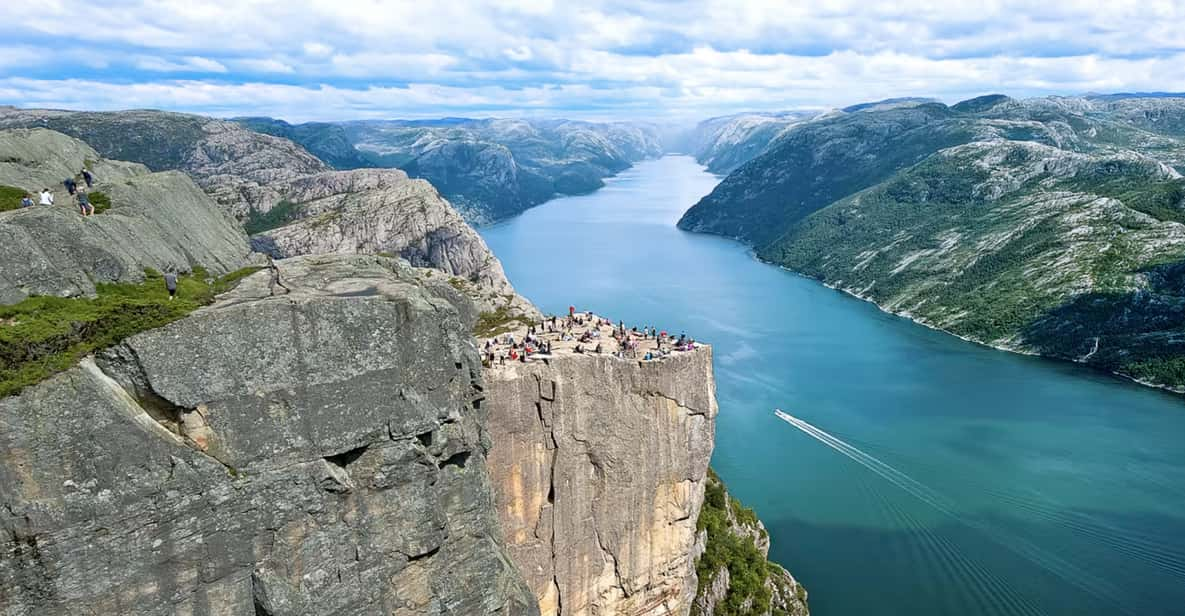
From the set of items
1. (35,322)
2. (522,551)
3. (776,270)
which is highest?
(35,322)

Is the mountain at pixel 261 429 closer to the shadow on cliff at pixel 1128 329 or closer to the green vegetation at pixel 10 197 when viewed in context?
the green vegetation at pixel 10 197

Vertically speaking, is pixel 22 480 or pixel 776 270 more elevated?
pixel 22 480

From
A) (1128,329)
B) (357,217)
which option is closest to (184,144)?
(357,217)

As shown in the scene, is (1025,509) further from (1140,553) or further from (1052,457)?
(1052,457)

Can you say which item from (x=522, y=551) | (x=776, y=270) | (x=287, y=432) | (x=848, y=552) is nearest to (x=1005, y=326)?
(x=776, y=270)

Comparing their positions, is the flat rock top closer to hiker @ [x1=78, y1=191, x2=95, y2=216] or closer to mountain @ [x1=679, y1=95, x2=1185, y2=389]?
hiker @ [x1=78, y1=191, x2=95, y2=216]

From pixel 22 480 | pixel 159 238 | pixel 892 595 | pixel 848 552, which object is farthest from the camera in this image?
pixel 848 552

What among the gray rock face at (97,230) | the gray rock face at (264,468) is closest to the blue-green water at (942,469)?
the gray rock face at (264,468)

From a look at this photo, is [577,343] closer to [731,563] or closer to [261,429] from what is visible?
[261,429]

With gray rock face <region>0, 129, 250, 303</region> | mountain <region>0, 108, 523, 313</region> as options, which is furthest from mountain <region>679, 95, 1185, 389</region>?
gray rock face <region>0, 129, 250, 303</region>
